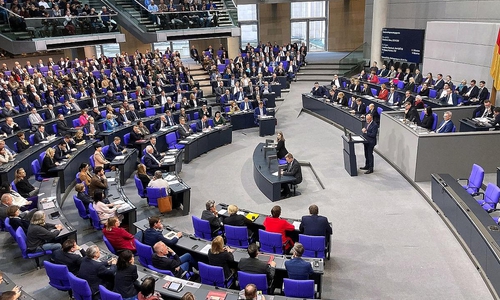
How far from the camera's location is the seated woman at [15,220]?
7.88 meters

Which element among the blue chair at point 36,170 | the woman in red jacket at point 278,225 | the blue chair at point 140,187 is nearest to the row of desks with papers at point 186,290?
the woman in red jacket at point 278,225

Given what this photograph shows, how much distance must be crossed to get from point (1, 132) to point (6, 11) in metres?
10.1

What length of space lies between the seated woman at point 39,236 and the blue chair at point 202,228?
2510 mm

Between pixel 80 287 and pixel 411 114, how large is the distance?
10101mm

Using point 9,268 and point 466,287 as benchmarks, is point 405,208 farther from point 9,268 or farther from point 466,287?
point 9,268

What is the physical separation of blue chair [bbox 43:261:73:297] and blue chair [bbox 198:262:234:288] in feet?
6.85

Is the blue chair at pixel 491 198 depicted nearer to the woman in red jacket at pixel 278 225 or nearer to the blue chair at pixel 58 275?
the woman in red jacket at pixel 278 225

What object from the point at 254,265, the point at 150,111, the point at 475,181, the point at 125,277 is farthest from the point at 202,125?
the point at 125,277

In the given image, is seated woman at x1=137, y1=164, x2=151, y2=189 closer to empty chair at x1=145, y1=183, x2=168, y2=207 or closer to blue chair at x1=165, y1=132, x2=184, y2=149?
empty chair at x1=145, y1=183, x2=168, y2=207

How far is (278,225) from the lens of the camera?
7.77m

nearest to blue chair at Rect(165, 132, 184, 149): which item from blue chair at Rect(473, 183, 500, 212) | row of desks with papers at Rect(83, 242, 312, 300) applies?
row of desks with papers at Rect(83, 242, 312, 300)

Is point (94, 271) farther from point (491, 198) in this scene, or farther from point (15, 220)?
point (491, 198)

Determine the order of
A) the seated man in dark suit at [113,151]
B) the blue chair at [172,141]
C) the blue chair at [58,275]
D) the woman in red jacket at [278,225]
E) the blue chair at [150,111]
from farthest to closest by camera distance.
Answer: the blue chair at [150,111] → the blue chair at [172,141] → the seated man in dark suit at [113,151] → the woman in red jacket at [278,225] → the blue chair at [58,275]

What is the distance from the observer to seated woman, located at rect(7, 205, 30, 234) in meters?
7.88
